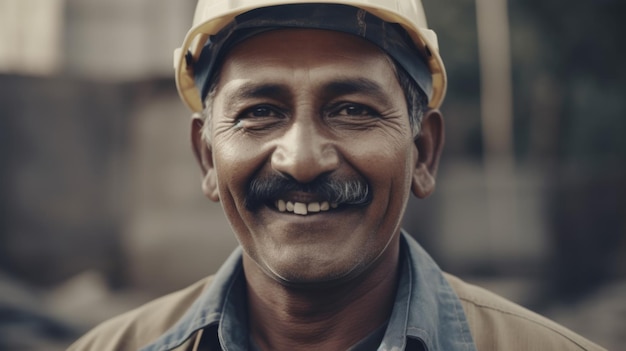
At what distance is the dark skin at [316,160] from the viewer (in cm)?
216

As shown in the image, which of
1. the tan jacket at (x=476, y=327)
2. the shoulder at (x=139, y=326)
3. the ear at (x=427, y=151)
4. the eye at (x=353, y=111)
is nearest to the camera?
the eye at (x=353, y=111)

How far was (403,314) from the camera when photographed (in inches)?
89.7

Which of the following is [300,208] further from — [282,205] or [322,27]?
[322,27]

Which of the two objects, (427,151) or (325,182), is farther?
(427,151)

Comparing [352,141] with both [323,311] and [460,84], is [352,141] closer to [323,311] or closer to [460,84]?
[323,311]

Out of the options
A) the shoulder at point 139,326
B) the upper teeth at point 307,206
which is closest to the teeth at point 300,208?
the upper teeth at point 307,206

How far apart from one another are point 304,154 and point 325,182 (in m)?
0.10

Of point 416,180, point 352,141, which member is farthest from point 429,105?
point 352,141

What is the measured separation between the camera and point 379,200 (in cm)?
221

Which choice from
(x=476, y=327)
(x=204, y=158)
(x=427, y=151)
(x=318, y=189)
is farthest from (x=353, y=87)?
(x=476, y=327)

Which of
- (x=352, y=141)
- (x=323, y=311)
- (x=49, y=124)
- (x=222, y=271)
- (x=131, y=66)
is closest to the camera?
(x=352, y=141)

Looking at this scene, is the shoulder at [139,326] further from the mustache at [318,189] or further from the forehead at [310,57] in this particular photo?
the forehead at [310,57]

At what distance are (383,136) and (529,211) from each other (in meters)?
8.78

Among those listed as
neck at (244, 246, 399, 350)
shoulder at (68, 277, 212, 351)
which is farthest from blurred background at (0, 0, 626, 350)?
neck at (244, 246, 399, 350)
